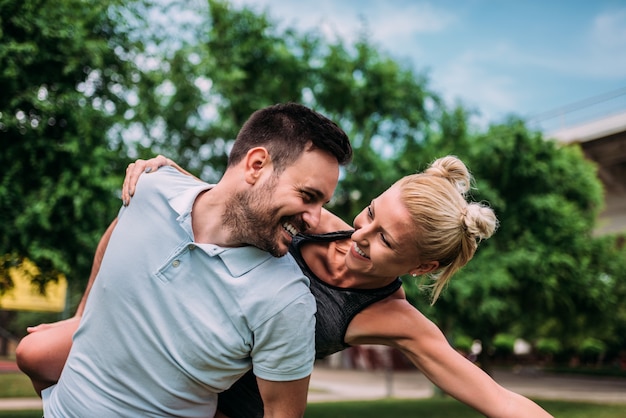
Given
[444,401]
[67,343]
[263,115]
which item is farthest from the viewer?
[444,401]

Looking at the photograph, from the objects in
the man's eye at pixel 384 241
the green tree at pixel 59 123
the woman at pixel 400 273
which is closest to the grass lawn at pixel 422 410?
the green tree at pixel 59 123

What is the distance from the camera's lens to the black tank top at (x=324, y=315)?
9.26ft

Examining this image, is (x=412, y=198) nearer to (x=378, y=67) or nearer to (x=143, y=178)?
(x=143, y=178)

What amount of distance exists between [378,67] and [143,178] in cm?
1114

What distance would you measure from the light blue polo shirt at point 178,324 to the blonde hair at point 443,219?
2.00ft

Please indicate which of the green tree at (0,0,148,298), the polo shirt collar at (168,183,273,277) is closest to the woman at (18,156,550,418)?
the polo shirt collar at (168,183,273,277)

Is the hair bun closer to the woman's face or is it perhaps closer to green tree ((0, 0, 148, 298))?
the woman's face

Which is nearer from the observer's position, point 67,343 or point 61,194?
point 67,343

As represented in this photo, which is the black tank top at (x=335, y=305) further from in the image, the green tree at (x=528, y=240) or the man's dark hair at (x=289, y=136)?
the green tree at (x=528, y=240)

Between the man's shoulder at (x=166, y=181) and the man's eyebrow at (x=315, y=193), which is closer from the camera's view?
the man's eyebrow at (x=315, y=193)

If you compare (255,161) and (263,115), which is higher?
(263,115)

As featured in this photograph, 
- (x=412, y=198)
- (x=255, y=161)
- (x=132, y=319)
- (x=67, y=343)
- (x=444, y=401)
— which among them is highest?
(x=255, y=161)

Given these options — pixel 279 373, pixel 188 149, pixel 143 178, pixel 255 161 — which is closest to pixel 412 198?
pixel 255 161

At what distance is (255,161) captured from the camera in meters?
2.46
